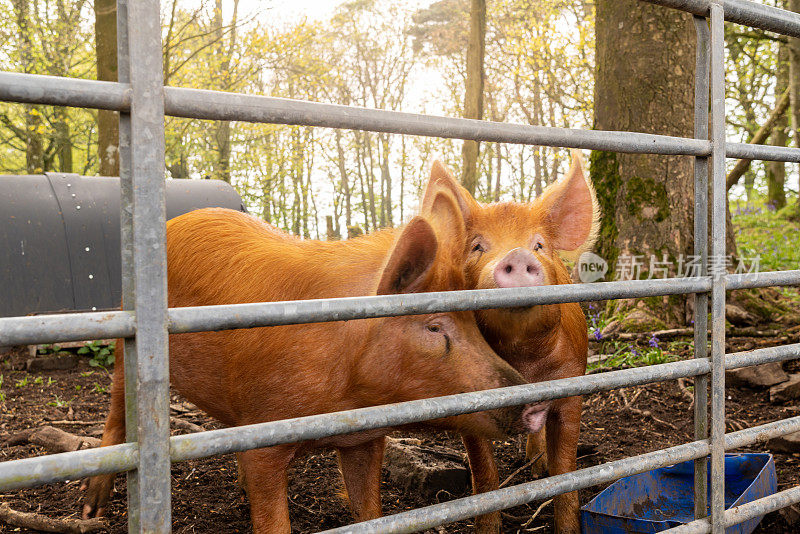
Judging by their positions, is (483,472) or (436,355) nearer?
(436,355)

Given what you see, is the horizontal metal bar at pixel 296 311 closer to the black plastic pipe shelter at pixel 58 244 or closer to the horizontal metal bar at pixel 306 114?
the horizontal metal bar at pixel 306 114

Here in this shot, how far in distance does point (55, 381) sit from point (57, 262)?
4.22 feet

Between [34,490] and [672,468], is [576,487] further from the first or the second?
[34,490]

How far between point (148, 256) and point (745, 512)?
6.36 feet

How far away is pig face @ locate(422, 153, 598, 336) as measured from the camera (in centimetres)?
228

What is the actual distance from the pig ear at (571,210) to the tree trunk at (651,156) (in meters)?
2.76

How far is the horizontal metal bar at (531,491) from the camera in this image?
154cm

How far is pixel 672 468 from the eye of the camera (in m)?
3.22

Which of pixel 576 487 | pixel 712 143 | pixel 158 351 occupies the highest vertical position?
pixel 712 143

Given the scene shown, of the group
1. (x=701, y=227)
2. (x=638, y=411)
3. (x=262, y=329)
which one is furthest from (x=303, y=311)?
(x=638, y=411)

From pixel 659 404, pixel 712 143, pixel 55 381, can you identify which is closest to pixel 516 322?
pixel 712 143

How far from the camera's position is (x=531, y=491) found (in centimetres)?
176

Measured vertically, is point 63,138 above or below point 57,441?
above

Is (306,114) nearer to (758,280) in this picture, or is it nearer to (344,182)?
(758,280)
